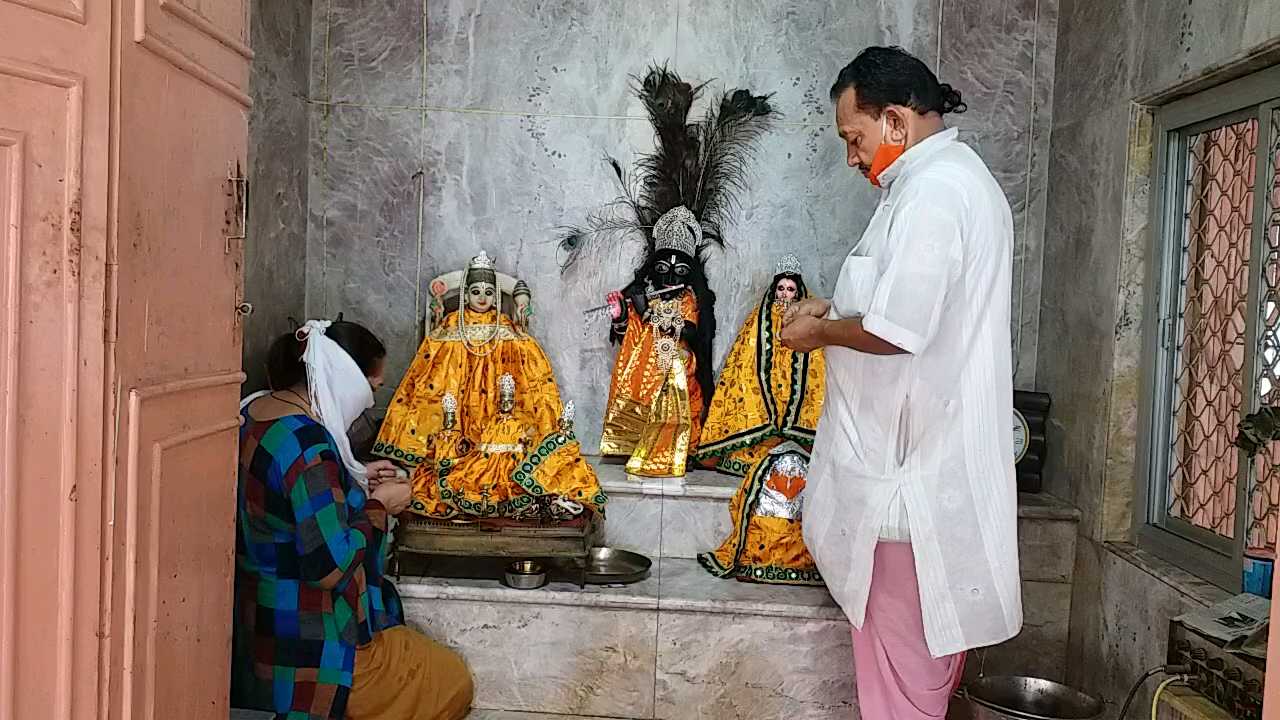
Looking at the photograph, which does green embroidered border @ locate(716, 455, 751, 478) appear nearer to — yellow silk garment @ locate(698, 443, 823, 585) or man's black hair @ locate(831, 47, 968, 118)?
yellow silk garment @ locate(698, 443, 823, 585)

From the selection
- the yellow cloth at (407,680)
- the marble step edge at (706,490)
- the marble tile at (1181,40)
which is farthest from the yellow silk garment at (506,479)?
the marble tile at (1181,40)

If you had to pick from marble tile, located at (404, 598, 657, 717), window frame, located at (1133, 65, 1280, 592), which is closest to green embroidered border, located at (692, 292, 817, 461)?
marble tile, located at (404, 598, 657, 717)

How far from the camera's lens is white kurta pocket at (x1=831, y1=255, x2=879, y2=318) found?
8.85 ft

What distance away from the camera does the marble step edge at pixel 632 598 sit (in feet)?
13.0

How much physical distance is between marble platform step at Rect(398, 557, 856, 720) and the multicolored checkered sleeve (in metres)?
0.74

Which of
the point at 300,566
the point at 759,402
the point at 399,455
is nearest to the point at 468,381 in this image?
the point at 399,455

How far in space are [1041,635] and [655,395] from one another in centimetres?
190

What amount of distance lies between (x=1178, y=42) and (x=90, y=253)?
3518mm

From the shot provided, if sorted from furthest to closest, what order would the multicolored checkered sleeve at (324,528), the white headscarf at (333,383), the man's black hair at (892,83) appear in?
the white headscarf at (333,383)
the multicolored checkered sleeve at (324,528)
the man's black hair at (892,83)

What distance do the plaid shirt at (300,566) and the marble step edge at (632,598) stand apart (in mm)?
495

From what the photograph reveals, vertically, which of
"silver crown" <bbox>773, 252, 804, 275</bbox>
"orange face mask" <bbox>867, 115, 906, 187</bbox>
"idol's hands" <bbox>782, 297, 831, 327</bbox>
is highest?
"orange face mask" <bbox>867, 115, 906, 187</bbox>

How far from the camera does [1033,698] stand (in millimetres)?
3600

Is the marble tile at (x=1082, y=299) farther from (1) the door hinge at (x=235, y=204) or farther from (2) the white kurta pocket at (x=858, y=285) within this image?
(1) the door hinge at (x=235, y=204)

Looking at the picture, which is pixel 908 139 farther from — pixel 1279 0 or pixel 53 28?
pixel 53 28
